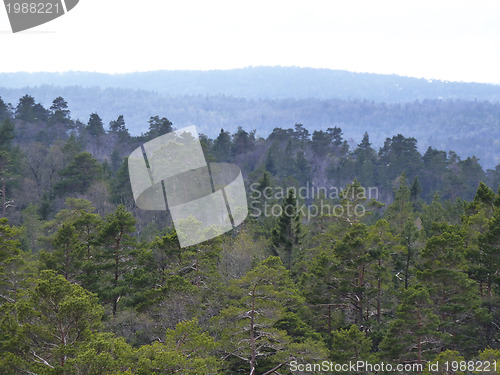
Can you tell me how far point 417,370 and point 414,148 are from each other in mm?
66047

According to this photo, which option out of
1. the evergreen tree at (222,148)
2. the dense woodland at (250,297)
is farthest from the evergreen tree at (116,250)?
the evergreen tree at (222,148)

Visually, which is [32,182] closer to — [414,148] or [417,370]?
[417,370]

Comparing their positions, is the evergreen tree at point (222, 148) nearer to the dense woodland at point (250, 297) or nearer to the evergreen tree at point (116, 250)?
the dense woodland at point (250, 297)

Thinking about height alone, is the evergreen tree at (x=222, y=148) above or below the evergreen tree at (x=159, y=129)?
below

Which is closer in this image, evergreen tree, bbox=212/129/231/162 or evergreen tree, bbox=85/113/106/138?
evergreen tree, bbox=212/129/231/162

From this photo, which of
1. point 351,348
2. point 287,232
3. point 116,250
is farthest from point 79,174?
point 351,348

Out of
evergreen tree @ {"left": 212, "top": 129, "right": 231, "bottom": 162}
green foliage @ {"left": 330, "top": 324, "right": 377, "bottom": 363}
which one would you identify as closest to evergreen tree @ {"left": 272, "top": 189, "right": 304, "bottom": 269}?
green foliage @ {"left": 330, "top": 324, "right": 377, "bottom": 363}

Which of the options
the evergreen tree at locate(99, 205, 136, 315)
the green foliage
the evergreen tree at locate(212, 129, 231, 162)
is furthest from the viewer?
the evergreen tree at locate(212, 129, 231, 162)

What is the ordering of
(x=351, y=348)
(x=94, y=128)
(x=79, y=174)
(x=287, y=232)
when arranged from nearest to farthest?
(x=351, y=348), (x=287, y=232), (x=79, y=174), (x=94, y=128)

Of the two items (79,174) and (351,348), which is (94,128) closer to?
(79,174)

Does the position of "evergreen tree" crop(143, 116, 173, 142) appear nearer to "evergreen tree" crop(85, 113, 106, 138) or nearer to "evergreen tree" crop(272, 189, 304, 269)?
"evergreen tree" crop(85, 113, 106, 138)

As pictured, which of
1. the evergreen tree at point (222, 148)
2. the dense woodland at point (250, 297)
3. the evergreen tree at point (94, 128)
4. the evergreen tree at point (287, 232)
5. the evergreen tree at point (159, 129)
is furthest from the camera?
the evergreen tree at point (94, 128)

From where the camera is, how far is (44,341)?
599 inches

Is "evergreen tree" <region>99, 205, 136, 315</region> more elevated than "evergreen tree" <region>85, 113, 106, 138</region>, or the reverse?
"evergreen tree" <region>85, 113, 106, 138</region>
